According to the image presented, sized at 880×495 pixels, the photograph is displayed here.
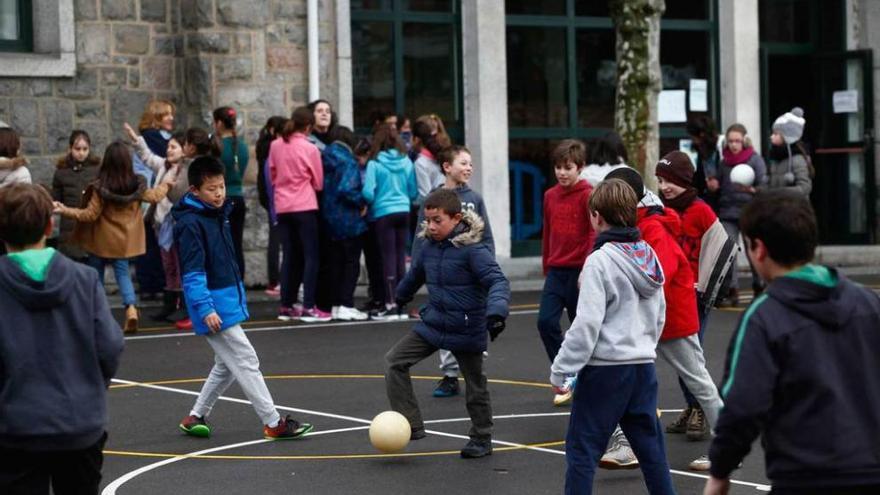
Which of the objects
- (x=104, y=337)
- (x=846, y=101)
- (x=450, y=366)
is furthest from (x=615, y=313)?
(x=846, y=101)

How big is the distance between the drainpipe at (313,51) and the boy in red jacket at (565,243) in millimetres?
8672

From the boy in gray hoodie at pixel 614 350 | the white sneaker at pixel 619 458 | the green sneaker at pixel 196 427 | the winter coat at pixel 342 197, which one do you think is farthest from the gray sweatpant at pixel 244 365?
the winter coat at pixel 342 197

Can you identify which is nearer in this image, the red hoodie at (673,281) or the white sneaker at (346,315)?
the red hoodie at (673,281)

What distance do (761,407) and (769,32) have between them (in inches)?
779

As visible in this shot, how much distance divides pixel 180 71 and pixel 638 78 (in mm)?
5053

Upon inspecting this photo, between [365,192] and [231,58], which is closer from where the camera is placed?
[365,192]

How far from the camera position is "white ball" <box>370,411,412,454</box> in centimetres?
934

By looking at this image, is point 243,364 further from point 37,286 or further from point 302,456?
point 37,286

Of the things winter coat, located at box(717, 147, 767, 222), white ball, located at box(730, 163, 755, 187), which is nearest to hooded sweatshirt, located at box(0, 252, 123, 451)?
winter coat, located at box(717, 147, 767, 222)

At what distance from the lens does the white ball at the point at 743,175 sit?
1762 cm

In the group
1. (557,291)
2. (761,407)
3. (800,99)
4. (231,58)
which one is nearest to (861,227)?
(800,99)

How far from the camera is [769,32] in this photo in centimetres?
2414

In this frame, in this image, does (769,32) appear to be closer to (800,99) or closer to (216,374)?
(800,99)

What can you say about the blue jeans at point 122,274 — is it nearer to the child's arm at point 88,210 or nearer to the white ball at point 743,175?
the child's arm at point 88,210
